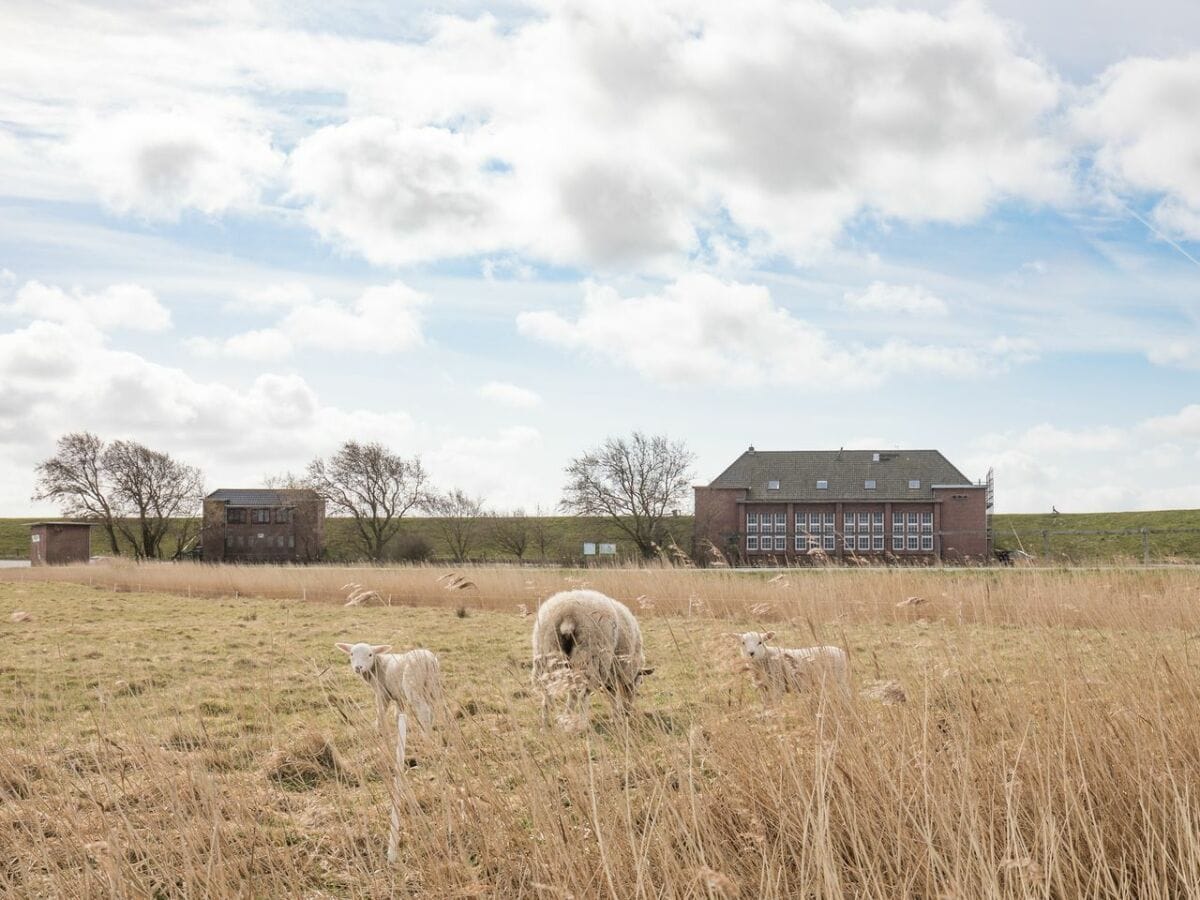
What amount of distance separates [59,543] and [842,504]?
44052 millimetres

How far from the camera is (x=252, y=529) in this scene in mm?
72750

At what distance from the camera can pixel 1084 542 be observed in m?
61.2

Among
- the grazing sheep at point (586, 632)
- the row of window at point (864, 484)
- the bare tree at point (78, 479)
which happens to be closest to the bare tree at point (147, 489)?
the bare tree at point (78, 479)

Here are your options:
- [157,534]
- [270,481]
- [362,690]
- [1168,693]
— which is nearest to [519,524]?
[270,481]

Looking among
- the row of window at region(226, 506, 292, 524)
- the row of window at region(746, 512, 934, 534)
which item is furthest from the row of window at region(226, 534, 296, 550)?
the row of window at region(746, 512, 934, 534)

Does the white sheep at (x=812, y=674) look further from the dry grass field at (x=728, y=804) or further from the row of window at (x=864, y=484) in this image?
the row of window at (x=864, y=484)

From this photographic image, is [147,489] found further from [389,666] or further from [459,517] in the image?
[389,666]

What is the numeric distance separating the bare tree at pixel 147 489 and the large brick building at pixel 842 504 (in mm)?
34013

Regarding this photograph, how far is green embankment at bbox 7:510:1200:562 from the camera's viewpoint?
193ft

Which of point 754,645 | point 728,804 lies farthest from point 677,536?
point 728,804

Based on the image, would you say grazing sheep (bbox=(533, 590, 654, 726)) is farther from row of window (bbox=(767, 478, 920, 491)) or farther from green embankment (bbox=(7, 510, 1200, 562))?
row of window (bbox=(767, 478, 920, 491))

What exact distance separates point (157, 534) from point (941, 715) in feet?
215

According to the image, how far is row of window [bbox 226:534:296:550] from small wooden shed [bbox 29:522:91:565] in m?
20.6

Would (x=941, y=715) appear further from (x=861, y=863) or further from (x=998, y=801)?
(x=861, y=863)
